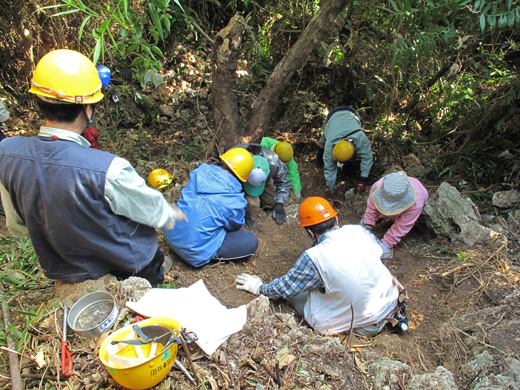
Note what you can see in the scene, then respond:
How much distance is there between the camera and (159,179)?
3.62 meters

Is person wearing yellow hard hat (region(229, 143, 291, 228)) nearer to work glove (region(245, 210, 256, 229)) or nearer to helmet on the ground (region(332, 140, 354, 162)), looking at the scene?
work glove (region(245, 210, 256, 229))

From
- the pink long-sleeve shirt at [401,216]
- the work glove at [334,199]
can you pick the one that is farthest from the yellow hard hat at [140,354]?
the work glove at [334,199]

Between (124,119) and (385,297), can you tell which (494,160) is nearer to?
Answer: (385,297)

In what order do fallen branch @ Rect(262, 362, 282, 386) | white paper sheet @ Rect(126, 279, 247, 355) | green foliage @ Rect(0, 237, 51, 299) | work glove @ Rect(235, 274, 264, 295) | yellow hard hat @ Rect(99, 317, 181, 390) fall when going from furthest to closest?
work glove @ Rect(235, 274, 264, 295) < green foliage @ Rect(0, 237, 51, 299) < white paper sheet @ Rect(126, 279, 247, 355) < fallen branch @ Rect(262, 362, 282, 386) < yellow hard hat @ Rect(99, 317, 181, 390)

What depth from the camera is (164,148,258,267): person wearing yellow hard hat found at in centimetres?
262

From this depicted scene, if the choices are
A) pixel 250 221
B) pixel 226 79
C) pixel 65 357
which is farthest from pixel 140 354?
pixel 226 79

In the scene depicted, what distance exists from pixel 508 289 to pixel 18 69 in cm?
637

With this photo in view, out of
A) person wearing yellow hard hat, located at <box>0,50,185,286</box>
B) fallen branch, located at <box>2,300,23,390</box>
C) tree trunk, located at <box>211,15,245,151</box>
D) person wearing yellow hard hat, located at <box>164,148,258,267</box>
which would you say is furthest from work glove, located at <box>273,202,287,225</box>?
fallen branch, located at <box>2,300,23,390</box>

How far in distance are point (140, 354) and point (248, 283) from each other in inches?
49.5

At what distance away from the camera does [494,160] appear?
3709 mm

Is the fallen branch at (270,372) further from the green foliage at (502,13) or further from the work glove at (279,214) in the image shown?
the green foliage at (502,13)

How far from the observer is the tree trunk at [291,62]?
3.38 m

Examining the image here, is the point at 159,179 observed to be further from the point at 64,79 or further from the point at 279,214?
the point at 64,79

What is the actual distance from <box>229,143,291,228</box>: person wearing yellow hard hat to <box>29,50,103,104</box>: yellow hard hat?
75.9 inches
